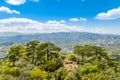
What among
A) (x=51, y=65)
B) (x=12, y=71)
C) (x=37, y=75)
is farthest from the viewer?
(x=51, y=65)

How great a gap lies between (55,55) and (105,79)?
2734 centimetres

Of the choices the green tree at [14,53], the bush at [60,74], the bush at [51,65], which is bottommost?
the bush at [60,74]

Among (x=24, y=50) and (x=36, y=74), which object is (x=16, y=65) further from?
(x=36, y=74)

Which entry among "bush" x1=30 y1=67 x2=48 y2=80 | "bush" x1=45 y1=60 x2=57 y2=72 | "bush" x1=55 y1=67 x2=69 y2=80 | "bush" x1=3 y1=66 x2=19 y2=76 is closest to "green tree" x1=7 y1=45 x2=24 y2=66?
"bush" x1=3 y1=66 x2=19 y2=76

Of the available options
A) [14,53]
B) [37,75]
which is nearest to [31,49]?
[14,53]

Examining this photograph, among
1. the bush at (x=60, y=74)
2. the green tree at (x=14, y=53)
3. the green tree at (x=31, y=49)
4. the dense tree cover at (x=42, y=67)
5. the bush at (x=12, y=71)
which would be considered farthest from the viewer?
the green tree at (x=31, y=49)

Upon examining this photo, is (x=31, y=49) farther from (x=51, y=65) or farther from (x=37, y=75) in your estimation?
(x=37, y=75)

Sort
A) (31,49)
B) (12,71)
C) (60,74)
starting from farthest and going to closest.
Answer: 1. (31,49)
2. (12,71)
3. (60,74)

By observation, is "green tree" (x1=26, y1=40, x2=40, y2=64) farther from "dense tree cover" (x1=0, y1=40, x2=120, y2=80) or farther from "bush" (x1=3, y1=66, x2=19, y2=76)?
"bush" (x1=3, y1=66, x2=19, y2=76)

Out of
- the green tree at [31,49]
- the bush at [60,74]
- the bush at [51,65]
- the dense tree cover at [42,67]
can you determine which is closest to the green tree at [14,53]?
the dense tree cover at [42,67]

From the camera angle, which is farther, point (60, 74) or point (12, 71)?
point (12, 71)

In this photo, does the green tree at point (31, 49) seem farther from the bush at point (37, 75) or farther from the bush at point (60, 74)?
the bush at point (60, 74)

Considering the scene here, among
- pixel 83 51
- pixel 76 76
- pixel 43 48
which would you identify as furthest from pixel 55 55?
pixel 83 51

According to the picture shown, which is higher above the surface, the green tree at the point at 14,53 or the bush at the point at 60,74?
the green tree at the point at 14,53
